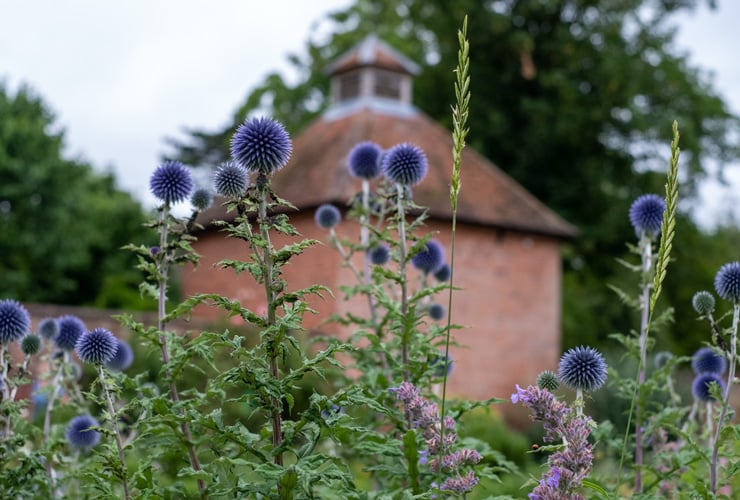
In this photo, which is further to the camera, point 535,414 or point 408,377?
point 408,377

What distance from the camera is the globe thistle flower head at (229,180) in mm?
3584

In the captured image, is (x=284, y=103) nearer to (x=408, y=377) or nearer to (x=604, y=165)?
(x=604, y=165)

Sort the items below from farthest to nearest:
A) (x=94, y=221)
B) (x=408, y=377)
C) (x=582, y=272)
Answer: (x=582, y=272), (x=94, y=221), (x=408, y=377)

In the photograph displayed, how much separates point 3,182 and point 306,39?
11937 millimetres

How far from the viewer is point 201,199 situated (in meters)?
4.12

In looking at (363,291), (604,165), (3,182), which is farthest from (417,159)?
(604,165)

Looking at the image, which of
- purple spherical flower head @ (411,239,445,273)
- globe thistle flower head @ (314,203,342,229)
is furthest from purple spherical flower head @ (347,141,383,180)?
purple spherical flower head @ (411,239,445,273)

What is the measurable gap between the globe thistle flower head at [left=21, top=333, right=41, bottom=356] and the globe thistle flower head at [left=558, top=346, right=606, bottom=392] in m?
2.60

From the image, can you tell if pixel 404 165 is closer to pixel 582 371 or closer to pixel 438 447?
pixel 582 371

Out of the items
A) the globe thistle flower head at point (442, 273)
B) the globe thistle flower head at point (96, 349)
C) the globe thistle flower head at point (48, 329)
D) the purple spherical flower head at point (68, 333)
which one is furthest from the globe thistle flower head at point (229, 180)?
the globe thistle flower head at point (442, 273)

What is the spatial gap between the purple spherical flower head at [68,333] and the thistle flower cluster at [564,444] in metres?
2.87

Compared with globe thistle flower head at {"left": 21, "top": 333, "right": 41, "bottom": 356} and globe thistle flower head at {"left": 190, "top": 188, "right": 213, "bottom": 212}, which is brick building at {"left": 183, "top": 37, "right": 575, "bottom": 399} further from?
globe thistle flower head at {"left": 190, "top": 188, "right": 213, "bottom": 212}

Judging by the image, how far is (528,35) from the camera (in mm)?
25203

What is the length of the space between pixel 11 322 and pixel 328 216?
2542mm
